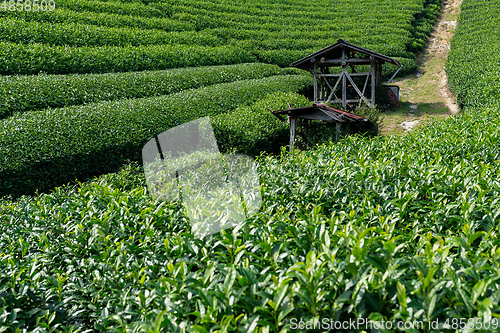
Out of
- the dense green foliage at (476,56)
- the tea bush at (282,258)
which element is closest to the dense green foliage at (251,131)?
the tea bush at (282,258)

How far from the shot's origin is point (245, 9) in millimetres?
30125

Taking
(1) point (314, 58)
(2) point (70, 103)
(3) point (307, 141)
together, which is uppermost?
(1) point (314, 58)

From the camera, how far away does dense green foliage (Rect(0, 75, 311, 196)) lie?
319 inches

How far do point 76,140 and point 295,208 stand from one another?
7723mm

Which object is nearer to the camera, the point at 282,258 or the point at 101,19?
the point at 282,258

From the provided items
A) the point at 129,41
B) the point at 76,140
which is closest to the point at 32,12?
the point at 129,41

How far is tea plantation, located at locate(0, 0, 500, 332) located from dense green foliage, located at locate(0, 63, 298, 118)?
0.06 meters

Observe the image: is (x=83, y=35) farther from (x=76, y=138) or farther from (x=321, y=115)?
(x=321, y=115)

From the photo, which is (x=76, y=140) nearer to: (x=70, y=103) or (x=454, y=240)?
(x=70, y=103)

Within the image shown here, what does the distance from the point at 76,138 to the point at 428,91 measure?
1903 centimetres

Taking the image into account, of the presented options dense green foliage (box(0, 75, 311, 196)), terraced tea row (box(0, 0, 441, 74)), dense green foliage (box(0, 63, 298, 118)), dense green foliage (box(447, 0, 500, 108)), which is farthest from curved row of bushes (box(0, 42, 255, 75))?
dense green foliage (box(447, 0, 500, 108))

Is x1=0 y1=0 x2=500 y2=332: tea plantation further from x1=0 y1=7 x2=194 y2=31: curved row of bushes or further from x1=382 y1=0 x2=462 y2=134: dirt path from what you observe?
x1=0 y1=7 x2=194 y2=31: curved row of bushes

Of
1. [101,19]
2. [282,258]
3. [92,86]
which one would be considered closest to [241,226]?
[282,258]

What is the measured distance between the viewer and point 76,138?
9000 millimetres
